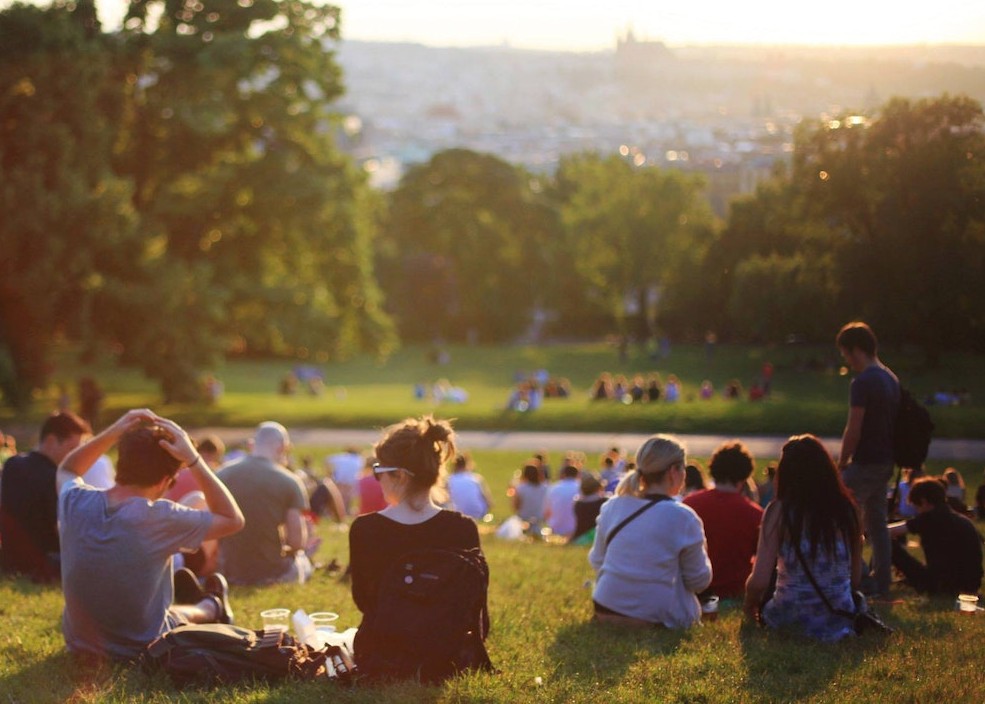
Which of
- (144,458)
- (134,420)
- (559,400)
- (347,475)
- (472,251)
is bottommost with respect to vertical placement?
(559,400)

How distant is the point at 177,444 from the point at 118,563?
738 mm

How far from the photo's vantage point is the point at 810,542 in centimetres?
661

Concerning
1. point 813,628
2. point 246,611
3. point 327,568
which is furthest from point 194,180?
point 813,628

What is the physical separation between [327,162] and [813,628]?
93.7 feet

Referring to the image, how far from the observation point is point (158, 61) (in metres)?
31.0

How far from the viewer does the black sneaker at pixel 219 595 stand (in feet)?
22.4

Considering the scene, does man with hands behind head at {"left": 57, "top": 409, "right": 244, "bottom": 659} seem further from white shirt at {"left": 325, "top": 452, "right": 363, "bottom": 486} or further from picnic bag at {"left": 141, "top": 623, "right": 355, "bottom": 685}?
white shirt at {"left": 325, "top": 452, "right": 363, "bottom": 486}

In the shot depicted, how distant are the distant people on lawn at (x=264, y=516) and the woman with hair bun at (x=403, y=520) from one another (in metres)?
3.41

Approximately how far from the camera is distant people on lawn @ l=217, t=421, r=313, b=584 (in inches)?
354

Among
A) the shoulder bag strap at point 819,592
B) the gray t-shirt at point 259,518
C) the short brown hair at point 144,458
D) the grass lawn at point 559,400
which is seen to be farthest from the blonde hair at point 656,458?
the grass lawn at point 559,400

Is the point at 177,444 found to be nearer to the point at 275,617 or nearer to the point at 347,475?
the point at 275,617

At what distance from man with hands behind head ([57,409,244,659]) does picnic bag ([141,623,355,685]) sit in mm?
274

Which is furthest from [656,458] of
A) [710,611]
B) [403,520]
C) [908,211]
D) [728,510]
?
[908,211]

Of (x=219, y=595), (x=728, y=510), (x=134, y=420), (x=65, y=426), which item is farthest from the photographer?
(x=65, y=426)
